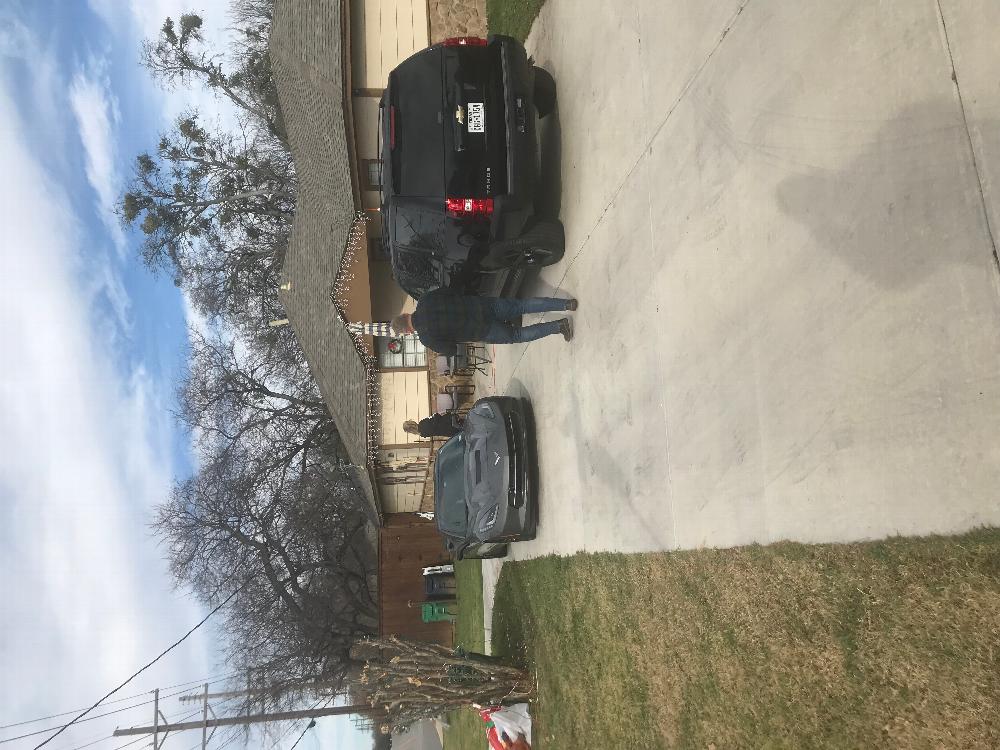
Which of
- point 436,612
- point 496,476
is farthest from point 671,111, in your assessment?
point 436,612

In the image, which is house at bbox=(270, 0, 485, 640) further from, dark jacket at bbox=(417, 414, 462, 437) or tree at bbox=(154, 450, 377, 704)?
A: tree at bbox=(154, 450, 377, 704)

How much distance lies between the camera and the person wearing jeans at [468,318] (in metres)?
6.19

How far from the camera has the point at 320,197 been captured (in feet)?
50.2

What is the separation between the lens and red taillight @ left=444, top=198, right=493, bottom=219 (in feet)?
22.4

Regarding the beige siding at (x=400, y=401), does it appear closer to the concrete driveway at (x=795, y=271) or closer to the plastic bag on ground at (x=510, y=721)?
the plastic bag on ground at (x=510, y=721)

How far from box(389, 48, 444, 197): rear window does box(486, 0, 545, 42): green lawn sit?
2.47 metres

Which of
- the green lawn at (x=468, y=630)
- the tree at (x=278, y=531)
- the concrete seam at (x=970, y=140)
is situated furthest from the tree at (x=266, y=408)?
the concrete seam at (x=970, y=140)

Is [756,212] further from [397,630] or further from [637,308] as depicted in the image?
[397,630]

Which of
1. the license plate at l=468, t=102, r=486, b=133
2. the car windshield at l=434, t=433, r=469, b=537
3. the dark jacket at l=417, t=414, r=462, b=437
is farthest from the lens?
the dark jacket at l=417, t=414, r=462, b=437

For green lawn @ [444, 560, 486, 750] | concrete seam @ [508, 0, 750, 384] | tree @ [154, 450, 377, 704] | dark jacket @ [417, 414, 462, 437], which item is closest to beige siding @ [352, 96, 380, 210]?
dark jacket @ [417, 414, 462, 437]

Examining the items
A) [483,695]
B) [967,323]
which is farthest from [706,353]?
[483,695]

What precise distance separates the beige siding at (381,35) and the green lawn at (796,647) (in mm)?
11242

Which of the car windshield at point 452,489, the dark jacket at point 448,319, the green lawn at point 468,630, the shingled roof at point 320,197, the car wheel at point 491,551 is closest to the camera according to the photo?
the dark jacket at point 448,319

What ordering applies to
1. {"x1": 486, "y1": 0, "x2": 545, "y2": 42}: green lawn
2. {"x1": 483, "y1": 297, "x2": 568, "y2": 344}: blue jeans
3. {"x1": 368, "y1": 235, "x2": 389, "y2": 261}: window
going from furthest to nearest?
1. {"x1": 368, "y1": 235, "x2": 389, "y2": 261}: window
2. {"x1": 486, "y1": 0, "x2": 545, "y2": 42}: green lawn
3. {"x1": 483, "y1": 297, "x2": 568, "y2": 344}: blue jeans
